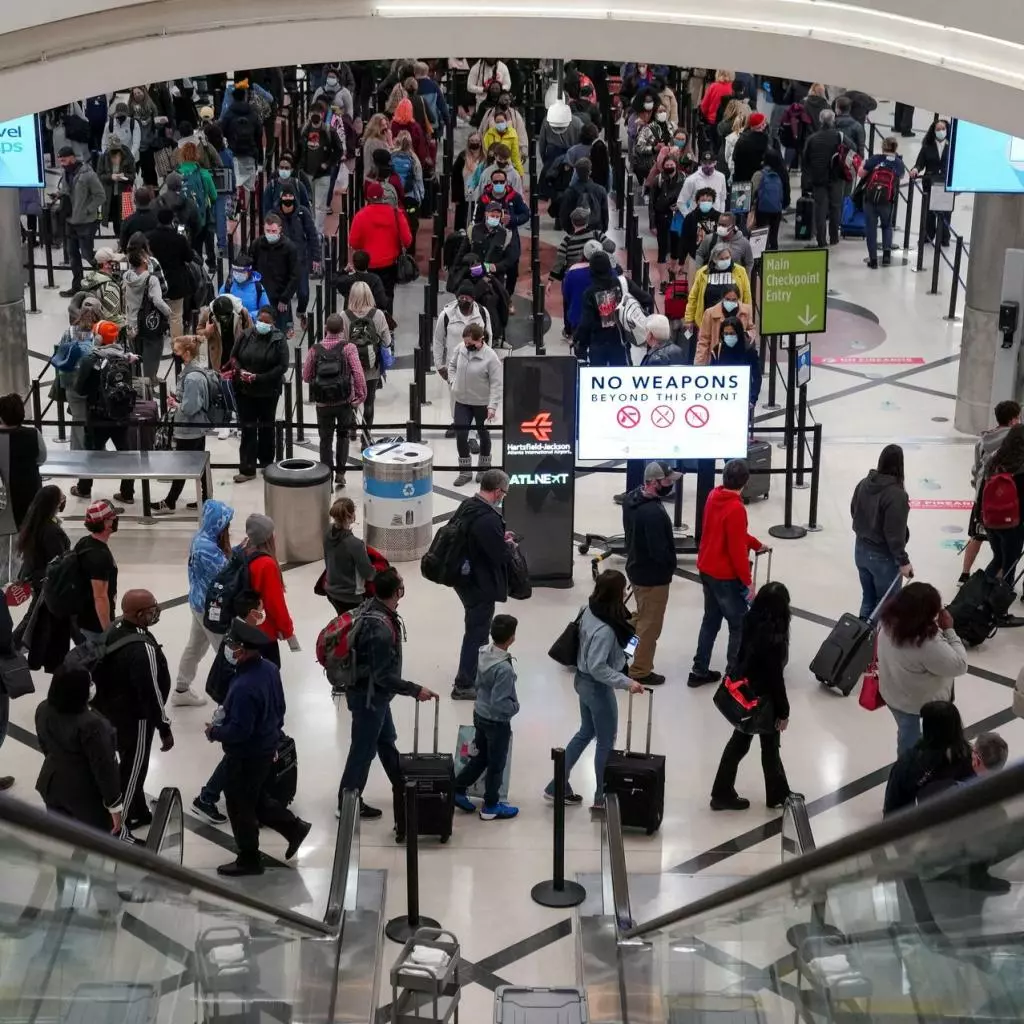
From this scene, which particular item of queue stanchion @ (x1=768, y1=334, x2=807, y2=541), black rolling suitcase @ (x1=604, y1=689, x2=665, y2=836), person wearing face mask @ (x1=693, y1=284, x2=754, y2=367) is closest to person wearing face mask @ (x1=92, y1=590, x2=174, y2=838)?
black rolling suitcase @ (x1=604, y1=689, x2=665, y2=836)

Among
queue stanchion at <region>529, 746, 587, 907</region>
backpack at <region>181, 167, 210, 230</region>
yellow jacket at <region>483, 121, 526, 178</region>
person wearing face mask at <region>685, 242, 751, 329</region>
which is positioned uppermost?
yellow jacket at <region>483, 121, 526, 178</region>

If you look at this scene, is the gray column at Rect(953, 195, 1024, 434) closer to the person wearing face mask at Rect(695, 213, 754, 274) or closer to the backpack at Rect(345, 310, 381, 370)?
the person wearing face mask at Rect(695, 213, 754, 274)

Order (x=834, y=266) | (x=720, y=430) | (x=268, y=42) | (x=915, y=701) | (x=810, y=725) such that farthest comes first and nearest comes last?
(x=834, y=266)
(x=720, y=430)
(x=810, y=725)
(x=915, y=701)
(x=268, y=42)

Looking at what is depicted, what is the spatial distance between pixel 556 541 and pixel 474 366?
2.03 m

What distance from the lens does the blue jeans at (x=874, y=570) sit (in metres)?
10.5

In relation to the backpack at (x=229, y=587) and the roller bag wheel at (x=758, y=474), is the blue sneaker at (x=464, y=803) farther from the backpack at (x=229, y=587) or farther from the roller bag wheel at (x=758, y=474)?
the roller bag wheel at (x=758, y=474)

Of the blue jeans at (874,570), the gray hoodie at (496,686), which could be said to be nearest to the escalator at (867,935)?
the gray hoodie at (496,686)

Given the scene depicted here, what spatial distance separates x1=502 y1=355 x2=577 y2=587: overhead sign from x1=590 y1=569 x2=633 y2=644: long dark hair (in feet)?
10.7

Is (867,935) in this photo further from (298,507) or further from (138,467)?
(138,467)

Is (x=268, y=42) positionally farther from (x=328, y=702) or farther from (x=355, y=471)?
(x=355, y=471)

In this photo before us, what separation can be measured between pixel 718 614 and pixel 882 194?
39.2ft

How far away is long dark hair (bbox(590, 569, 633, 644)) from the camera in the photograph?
27.8 feet

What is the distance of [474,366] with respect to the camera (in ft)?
43.7

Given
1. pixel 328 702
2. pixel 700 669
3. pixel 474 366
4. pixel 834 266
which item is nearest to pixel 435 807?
pixel 328 702
